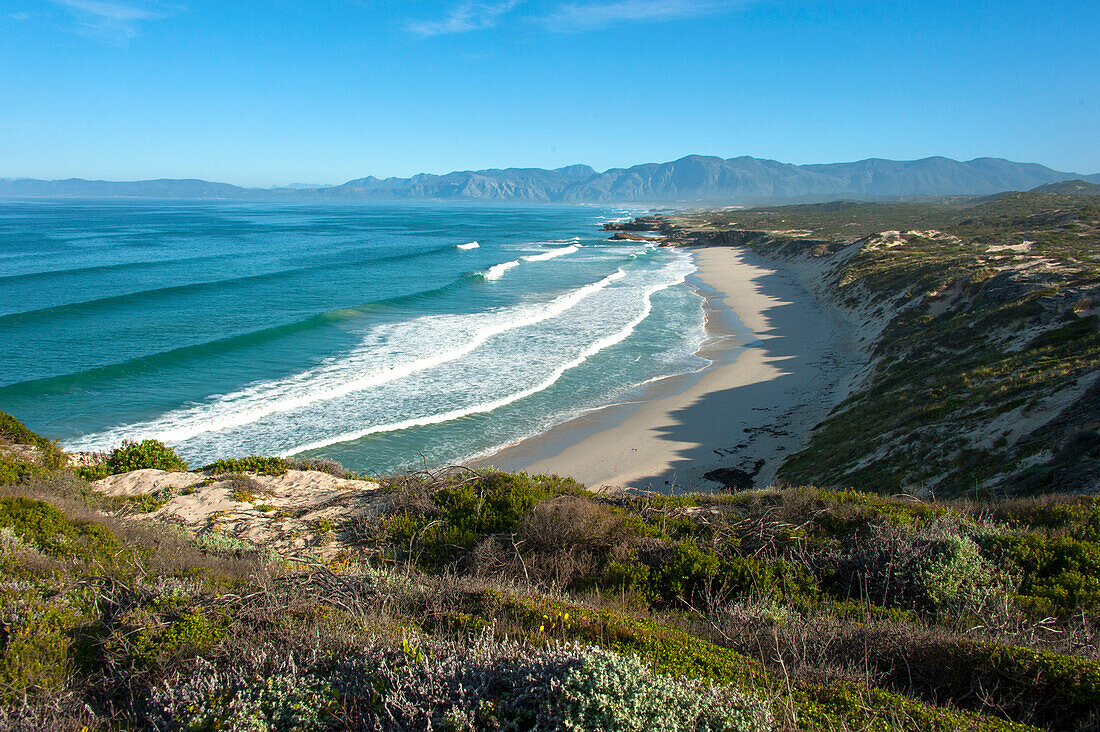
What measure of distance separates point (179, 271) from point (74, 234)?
126 ft

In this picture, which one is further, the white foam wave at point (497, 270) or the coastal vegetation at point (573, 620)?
the white foam wave at point (497, 270)

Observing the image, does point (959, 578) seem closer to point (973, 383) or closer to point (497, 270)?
point (973, 383)

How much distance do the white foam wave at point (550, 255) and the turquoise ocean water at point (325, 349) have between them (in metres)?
6.98

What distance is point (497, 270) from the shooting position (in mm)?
43094

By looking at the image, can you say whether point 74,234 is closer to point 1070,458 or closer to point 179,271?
point 179,271

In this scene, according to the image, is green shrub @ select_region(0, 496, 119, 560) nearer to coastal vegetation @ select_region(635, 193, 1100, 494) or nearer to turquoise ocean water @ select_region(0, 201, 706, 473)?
turquoise ocean water @ select_region(0, 201, 706, 473)

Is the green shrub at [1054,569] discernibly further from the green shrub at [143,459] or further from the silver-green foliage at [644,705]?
the green shrub at [143,459]

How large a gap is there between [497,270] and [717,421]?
100 ft

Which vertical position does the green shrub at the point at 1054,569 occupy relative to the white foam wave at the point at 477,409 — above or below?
above

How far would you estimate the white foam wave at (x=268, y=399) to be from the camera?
14.0m

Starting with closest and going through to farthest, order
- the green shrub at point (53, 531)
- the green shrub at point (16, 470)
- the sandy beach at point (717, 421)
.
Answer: the green shrub at point (53, 531)
the green shrub at point (16, 470)
the sandy beach at point (717, 421)

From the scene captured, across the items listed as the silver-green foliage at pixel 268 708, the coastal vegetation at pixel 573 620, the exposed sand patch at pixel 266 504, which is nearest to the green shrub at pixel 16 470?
the exposed sand patch at pixel 266 504

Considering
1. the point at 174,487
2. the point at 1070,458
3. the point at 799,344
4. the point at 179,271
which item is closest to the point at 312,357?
the point at 174,487

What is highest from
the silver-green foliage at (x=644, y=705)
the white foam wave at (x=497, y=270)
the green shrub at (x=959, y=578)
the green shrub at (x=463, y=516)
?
the white foam wave at (x=497, y=270)
